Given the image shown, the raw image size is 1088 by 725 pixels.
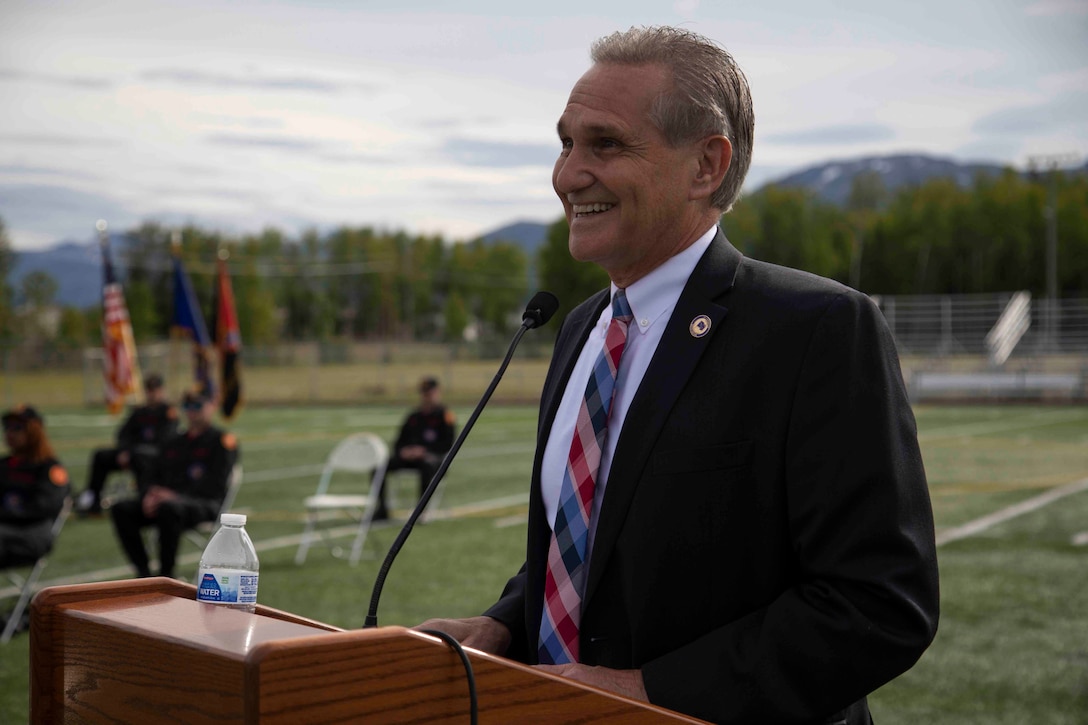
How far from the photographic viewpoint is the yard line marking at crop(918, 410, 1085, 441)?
24297 millimetres

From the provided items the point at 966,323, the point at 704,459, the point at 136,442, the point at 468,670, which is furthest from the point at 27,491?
the point at 966,323

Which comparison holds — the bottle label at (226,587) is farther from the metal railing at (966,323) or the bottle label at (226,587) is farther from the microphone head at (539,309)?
the metal railing at (966,323)

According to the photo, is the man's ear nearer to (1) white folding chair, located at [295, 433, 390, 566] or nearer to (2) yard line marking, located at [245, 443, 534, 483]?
(1) white folding chair, located at [295, 433, 390, 566]

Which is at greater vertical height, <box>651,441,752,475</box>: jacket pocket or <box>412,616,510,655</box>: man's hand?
<box>651,441,752,475</box>: jacket pocket

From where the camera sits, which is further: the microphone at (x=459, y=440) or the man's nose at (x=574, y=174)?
the man's nose at (x=574, y=174)

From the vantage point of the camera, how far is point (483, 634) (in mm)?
2166

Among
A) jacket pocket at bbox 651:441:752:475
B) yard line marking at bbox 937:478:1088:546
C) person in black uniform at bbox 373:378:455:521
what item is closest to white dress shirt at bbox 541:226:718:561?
jacket pocket at bbox 651:441:752:475

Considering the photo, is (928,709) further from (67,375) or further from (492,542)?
(67,375)

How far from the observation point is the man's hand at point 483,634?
7.01ft

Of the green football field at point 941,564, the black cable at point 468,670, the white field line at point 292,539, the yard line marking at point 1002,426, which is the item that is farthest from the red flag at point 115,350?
the black cable at point 468,670

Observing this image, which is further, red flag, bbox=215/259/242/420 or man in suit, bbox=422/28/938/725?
red flag, bbox=215/259/242/420

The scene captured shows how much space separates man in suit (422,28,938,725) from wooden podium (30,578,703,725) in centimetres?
24

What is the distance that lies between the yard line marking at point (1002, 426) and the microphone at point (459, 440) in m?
21.1

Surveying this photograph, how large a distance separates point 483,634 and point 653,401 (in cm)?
59
